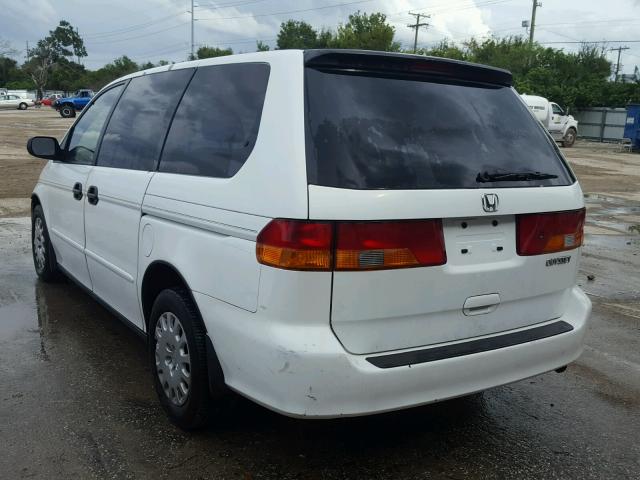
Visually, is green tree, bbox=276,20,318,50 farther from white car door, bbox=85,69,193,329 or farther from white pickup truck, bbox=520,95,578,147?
white car door, bbox=85,69,193,329

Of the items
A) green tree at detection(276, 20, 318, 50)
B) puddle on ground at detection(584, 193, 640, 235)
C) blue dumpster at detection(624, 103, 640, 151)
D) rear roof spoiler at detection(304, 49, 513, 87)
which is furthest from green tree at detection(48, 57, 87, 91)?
rear roof spoiler at detection(304, 49, 513, 87)

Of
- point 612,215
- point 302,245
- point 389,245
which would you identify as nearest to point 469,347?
point 389,245

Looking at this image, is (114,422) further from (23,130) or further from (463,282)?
(23,130)

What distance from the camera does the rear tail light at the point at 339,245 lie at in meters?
2.36

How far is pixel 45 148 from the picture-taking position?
4.75m

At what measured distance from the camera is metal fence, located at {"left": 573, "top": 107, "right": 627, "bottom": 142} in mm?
37156

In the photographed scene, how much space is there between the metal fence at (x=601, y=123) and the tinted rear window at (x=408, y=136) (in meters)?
38.0

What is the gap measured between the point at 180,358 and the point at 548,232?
1867mm

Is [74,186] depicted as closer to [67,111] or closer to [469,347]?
[469,347]

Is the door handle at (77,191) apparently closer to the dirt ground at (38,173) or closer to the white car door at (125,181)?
the white car door at (125,181)

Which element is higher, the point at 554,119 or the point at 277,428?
the point at 554,119

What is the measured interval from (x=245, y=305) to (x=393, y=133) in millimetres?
944

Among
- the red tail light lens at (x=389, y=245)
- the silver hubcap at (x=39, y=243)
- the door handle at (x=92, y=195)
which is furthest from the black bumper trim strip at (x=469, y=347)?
the silver hubcap at (x=39, y=243)

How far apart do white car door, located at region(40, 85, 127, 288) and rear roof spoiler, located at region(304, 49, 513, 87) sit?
2184 mm
